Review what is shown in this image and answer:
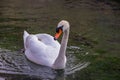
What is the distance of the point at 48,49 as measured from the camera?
1175 centimetres

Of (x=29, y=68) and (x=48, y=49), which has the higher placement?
(x=48, y=49)

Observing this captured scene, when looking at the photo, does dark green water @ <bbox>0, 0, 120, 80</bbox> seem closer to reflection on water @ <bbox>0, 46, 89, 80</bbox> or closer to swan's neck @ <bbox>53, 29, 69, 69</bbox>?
reflection on water @ <bbox>0, 46, 89, 80</bbox>

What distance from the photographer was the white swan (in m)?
11.2

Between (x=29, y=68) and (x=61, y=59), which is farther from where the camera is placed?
(x=29, y=68)

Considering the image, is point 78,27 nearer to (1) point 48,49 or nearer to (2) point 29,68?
(1) point 48,49

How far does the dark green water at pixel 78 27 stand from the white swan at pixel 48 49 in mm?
391

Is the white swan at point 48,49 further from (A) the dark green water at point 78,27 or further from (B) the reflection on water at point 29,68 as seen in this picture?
(A) the dark green water at point 78,27

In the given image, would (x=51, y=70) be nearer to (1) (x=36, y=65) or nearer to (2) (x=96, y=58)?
(1) (x=36, y=65)

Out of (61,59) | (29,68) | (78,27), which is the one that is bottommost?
(78,27)

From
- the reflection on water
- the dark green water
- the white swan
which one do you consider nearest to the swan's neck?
the white swan

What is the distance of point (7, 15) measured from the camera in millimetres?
17000

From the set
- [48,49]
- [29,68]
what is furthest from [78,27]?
[29,68]

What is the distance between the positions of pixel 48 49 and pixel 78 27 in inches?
152

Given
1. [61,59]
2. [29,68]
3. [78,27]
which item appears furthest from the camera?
[78,27]
